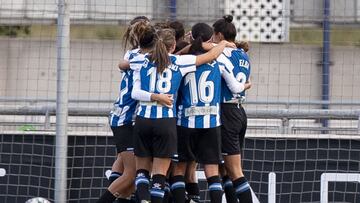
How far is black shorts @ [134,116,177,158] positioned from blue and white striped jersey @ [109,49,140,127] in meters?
0.41

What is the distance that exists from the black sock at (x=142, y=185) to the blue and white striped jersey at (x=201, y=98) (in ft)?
2.08

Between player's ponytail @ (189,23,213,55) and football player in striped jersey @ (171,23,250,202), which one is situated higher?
player's ponytail @ (189,23,213,55)

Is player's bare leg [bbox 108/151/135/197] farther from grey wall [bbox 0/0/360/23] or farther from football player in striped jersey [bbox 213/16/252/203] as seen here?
grey wall [bbox 0/0/360/23]

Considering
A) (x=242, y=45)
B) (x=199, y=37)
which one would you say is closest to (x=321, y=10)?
(x=242, y=45)

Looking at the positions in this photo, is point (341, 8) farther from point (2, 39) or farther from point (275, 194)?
point (2, 39)

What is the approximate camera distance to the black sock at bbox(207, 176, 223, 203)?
11.1 m

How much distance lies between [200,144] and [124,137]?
784 mm

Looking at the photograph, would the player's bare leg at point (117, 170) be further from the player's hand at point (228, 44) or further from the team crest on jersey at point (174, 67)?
the player's hand at point (228, 44)

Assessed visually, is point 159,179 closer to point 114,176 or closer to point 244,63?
point 114,176

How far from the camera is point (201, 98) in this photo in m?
11.1

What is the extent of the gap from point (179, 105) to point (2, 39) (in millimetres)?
2945

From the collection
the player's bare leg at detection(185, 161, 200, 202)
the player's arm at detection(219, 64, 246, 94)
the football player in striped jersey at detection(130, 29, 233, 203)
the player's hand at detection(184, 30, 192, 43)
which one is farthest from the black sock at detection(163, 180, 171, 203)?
the player's hand at detection(184, 30, 192, 43)

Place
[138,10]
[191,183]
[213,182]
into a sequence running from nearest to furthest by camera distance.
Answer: [213,182]
[191,183]
[138,10]

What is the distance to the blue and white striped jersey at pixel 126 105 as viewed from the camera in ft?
37.2
